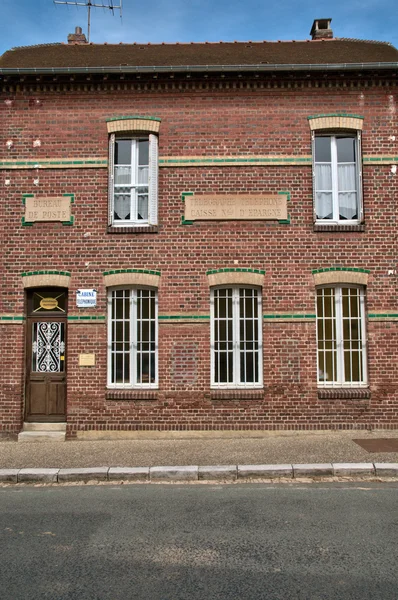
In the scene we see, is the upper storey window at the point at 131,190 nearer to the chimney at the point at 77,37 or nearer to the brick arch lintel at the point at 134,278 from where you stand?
the brick arch lintel at the point at 134,278

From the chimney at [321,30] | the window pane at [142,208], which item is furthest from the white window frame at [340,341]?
the chimney at [321,30]

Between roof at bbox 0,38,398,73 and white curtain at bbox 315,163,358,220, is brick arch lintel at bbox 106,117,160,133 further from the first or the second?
white curtain at bbox 315,163,358,220

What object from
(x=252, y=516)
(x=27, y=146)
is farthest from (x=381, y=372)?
(x=27, y=146)

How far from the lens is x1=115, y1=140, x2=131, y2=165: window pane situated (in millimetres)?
11086

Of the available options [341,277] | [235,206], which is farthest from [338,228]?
[235,206]

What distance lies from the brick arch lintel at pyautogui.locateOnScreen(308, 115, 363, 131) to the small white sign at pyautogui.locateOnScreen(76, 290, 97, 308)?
18.3 feet

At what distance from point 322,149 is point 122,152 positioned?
4.10 m

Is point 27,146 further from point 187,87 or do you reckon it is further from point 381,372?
point 381,372

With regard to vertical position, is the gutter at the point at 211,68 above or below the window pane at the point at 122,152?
above

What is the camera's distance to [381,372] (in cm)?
1059

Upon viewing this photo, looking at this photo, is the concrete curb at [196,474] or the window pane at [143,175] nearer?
the concrete curb at [196,474]

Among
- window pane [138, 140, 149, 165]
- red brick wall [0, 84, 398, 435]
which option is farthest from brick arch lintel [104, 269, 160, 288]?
window pane [138, 140, 149, 165]

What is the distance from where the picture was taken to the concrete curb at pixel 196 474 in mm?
7844

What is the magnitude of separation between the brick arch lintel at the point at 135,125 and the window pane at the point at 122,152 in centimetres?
30
